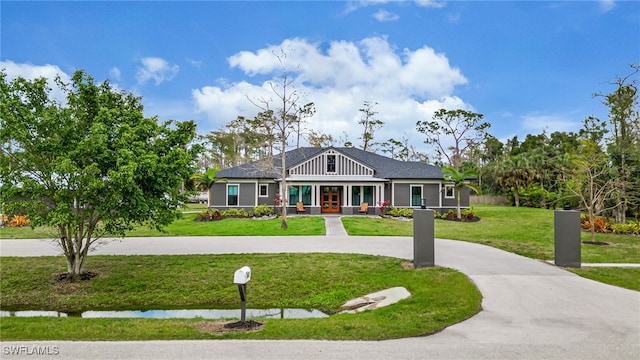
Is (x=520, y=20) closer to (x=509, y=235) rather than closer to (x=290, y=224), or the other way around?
(x=509, y=235)

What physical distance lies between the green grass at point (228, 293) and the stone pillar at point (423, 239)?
1.29 ft

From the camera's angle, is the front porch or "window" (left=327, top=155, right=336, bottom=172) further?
"window" (left=327, top=155, right=336, bottom=172)

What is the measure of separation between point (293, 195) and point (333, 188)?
286cm

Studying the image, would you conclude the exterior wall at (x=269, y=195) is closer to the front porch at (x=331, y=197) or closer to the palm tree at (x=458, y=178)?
the front porch at (x=331, y=197)

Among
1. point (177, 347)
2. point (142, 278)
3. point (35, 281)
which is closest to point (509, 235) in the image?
point (142, 278)

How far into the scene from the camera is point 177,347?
5184 mm

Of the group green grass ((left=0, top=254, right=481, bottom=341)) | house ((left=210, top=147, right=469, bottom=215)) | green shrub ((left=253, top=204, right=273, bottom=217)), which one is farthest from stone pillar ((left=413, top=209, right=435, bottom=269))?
house ((left=210, top=147, right=469, bottom=215))

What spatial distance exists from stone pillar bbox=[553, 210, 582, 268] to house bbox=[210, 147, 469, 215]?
16204 millimetres

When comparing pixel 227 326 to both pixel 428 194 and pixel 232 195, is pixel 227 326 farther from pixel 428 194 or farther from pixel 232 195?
pixel 428 194

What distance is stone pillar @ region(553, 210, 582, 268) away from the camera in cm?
1008

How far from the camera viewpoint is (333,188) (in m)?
27.5

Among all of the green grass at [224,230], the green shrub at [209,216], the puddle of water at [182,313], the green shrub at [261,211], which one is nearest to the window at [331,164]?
the green shrub at [261,211]

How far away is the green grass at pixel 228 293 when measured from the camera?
19.7 ft

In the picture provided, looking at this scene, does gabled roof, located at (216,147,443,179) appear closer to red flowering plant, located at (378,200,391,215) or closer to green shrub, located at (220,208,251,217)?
red flowering plant, located at (378,200,391,215)
